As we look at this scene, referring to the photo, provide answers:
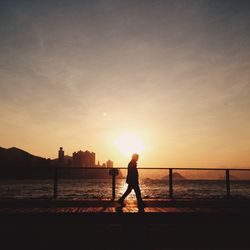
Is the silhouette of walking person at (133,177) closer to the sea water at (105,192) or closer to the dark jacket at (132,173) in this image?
the dark jacket at (132,173)

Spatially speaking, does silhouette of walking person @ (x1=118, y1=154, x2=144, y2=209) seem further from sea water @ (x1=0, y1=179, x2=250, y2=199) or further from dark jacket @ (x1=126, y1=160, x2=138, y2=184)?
sea water @ (x1=0, y1=179, x2=250, y2=199)

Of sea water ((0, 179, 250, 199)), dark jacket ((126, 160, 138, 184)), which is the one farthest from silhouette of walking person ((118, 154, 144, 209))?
sea water ((0, 179, 250, 199))

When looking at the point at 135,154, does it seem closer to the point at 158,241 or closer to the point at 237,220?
the point at 237,220

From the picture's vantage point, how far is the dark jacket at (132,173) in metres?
10.6

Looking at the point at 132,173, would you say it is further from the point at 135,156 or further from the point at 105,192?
the point at 105,192

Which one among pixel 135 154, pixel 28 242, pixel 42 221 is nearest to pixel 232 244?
pixel 28 242

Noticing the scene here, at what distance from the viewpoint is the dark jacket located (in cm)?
1055

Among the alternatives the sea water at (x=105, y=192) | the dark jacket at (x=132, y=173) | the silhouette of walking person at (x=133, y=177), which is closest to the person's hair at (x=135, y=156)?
the silhouette of walking person at (x=133, y=177)

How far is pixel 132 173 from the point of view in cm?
1073

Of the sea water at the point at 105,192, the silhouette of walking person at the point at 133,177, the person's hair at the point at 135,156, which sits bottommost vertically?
the sea water at the point at 105,192

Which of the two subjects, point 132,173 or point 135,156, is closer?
point 132,173

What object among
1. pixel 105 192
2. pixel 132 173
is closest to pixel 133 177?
pixel 132 173

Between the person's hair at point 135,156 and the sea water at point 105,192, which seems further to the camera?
the sea water at point 105,192

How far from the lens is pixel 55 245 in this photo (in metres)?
5.22
